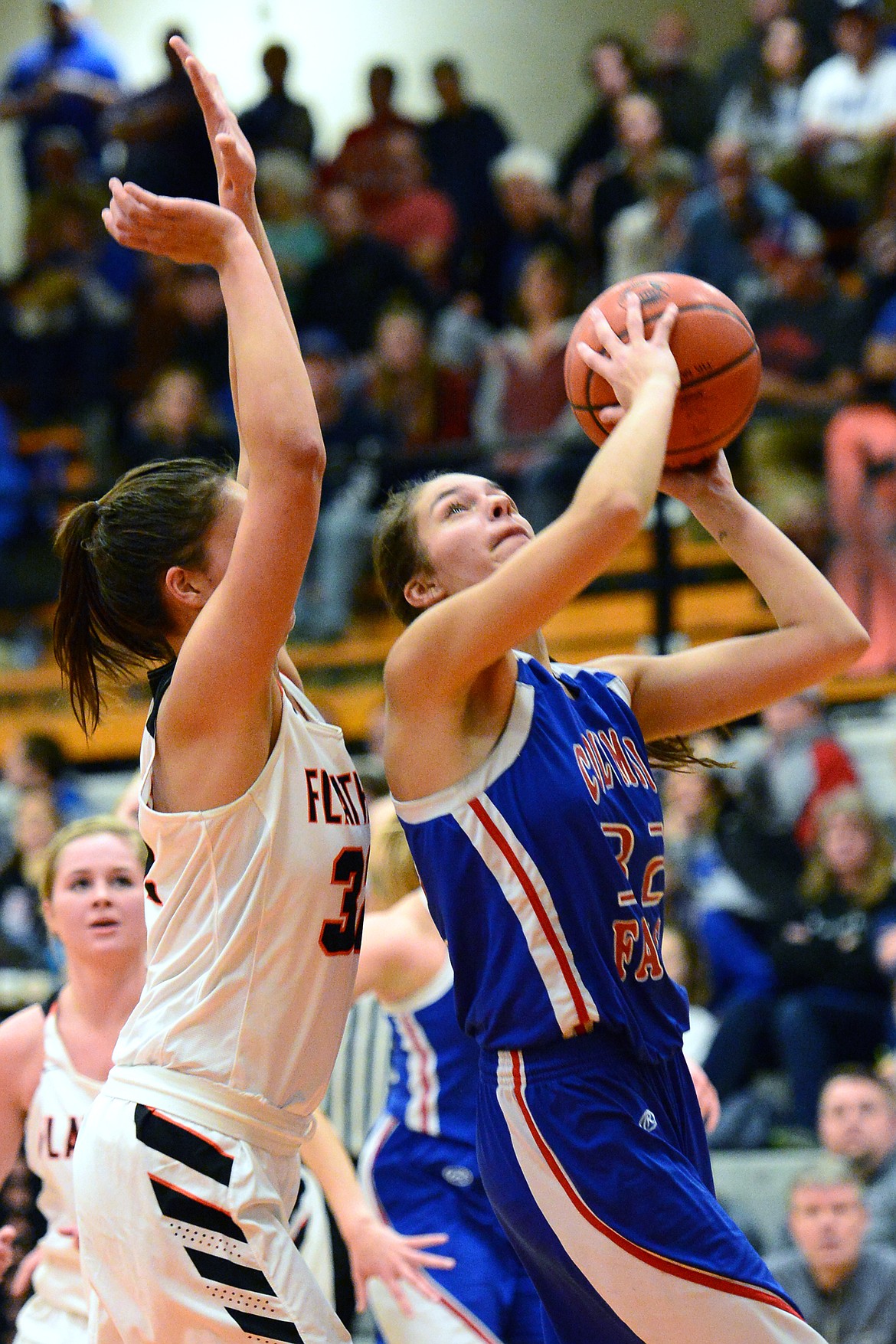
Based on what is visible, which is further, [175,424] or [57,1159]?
[175,424]

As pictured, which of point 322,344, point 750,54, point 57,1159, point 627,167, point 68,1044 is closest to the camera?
point 57,1159

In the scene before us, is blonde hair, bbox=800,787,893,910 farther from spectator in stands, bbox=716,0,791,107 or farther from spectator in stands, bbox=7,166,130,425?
spectator in stands, bbox=7,166,130,425

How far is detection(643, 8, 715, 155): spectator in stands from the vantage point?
1058 centimetres

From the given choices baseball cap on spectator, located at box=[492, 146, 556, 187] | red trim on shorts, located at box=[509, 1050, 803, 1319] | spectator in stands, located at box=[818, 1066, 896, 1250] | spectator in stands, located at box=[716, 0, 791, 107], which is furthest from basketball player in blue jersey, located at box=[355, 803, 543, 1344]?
spectator in stands, located at box=[716, 0, 791, 107]

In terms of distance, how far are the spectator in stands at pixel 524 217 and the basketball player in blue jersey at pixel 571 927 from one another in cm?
775

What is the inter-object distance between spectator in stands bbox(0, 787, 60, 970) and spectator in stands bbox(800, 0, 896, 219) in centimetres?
560

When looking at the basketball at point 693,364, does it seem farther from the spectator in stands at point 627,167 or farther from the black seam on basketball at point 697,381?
the spectator in stands at point 627,167

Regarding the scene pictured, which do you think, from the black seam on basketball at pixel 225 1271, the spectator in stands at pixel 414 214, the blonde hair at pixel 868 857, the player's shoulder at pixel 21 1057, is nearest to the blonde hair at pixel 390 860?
the player's shoulder at pixel 21 1057

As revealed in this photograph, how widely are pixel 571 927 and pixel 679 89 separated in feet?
29.9

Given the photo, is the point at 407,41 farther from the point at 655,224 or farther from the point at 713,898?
the point at 713,898

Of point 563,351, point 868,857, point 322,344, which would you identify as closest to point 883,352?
point 563,351

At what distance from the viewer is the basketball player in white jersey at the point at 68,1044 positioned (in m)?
3.76

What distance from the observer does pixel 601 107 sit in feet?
36.2

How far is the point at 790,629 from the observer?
306cm
